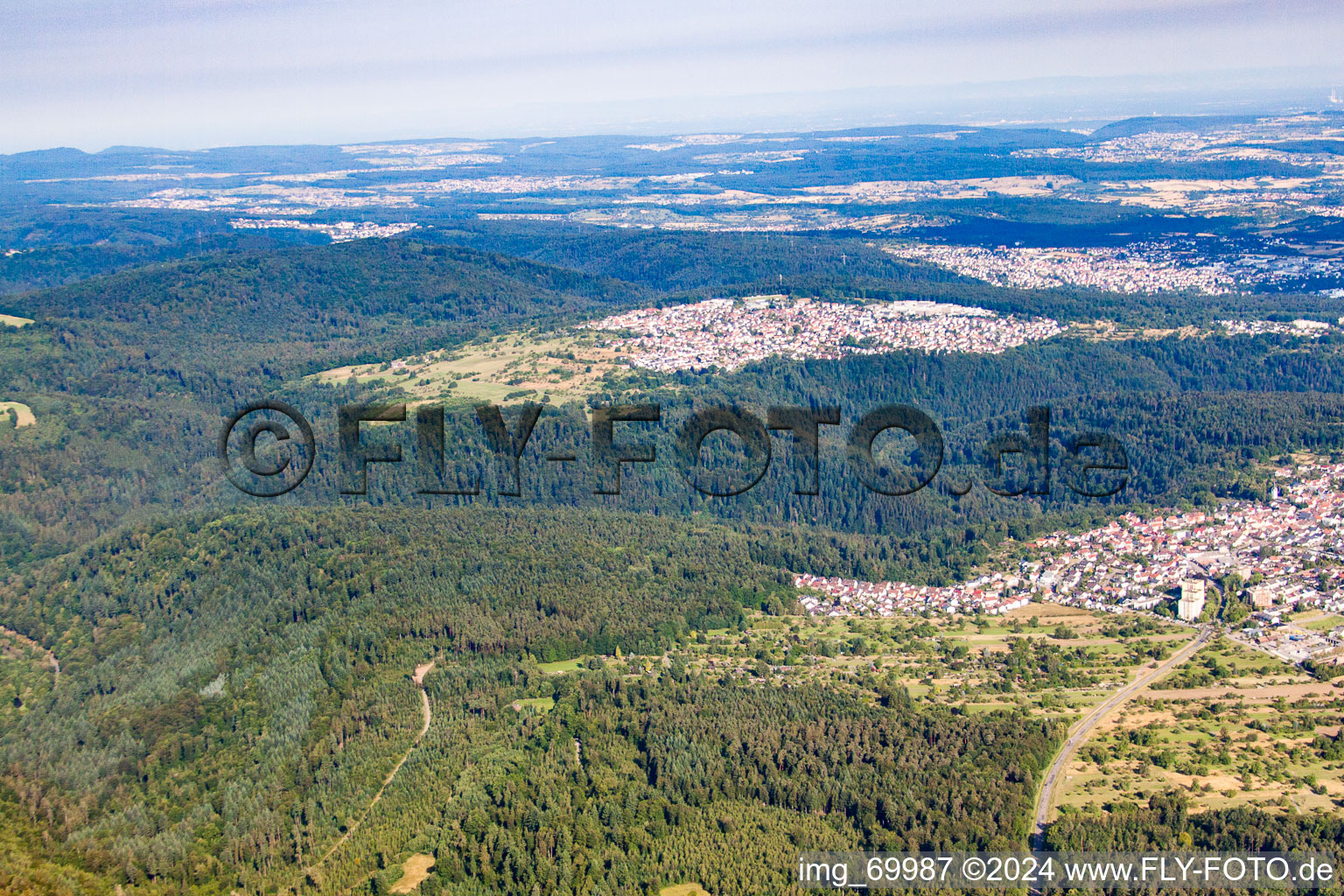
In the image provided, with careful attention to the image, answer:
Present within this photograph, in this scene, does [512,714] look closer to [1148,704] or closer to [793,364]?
[1148,704]

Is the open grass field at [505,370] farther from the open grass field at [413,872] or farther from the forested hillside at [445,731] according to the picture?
the open grass field at [413,872]

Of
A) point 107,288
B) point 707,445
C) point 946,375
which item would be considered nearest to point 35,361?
point 107,288

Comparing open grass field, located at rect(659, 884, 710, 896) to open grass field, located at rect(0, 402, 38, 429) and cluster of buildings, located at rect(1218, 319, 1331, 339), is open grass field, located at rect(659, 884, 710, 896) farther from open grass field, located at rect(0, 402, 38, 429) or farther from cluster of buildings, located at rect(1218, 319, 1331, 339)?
cluster of buildings, located at rect(1218, 319, 1331, 339)
